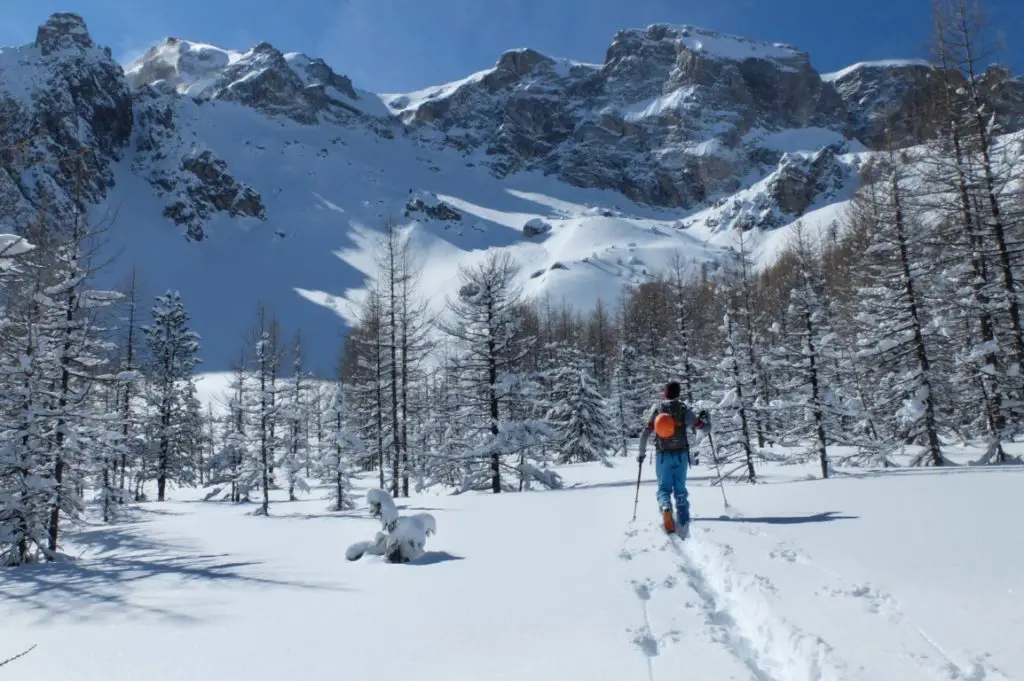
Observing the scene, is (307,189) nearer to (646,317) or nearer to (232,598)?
(646,317)

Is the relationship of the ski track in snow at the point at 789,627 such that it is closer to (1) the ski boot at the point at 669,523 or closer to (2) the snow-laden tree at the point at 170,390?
(1) the ski boot at the point at 669,523

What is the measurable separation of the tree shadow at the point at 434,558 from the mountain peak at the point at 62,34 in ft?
572

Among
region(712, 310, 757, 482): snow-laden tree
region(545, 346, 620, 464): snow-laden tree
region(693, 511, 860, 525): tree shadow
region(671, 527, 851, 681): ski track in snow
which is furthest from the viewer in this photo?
region(545, 346, 620, 464): snow-laden tree

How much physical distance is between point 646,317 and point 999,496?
4683 centimetres

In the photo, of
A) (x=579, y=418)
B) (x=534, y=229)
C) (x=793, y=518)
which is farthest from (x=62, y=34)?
(x=793, y=518)

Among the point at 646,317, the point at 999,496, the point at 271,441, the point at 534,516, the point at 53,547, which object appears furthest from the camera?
the point at 646,317

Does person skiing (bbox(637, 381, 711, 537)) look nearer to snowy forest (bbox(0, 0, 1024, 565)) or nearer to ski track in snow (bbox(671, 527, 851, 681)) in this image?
ski track in snow (bbox(671, 527, 851, 681))

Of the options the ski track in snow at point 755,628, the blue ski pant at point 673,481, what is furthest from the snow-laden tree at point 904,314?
the ski track in snow at point 755,628

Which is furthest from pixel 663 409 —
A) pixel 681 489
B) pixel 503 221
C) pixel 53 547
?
pixel 503 221

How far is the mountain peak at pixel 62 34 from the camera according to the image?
130 meters

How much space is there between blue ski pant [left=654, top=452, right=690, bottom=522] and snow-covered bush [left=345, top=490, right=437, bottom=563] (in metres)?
3.06

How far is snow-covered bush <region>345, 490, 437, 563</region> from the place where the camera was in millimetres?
6371

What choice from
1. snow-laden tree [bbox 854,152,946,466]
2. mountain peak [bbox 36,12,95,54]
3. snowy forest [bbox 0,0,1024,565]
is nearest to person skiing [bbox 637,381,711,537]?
snowy forest [bbox 0,0,1024,565]

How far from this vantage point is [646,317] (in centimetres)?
5303
